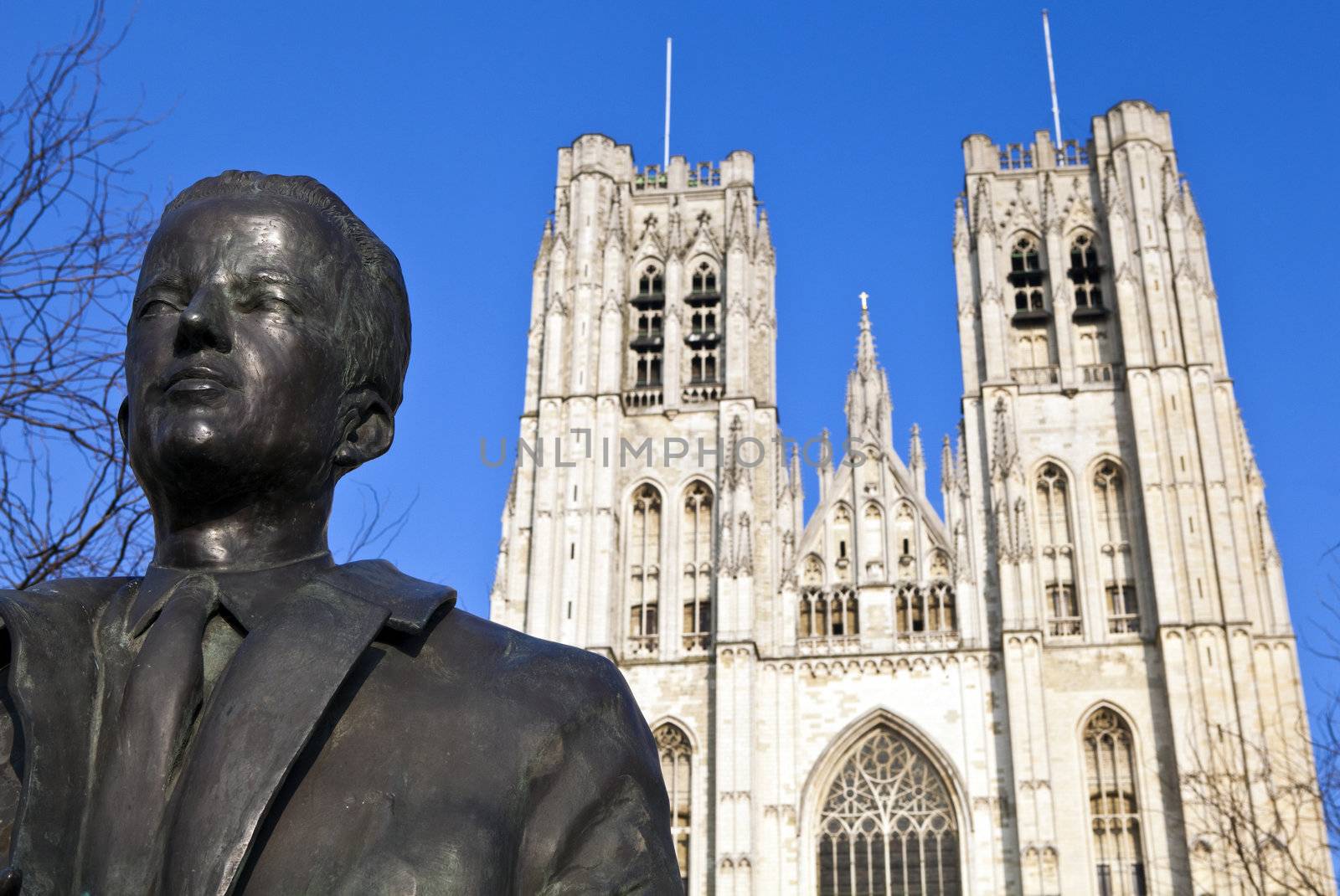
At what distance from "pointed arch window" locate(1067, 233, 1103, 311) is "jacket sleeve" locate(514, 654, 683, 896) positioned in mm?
26072

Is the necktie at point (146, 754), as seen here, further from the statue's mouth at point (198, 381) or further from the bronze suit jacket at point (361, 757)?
the statue's mouth at point (198, 381)

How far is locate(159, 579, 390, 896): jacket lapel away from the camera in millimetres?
1247

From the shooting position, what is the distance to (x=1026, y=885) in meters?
21.5

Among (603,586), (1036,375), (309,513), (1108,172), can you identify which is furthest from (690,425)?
(309,513)

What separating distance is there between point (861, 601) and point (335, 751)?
23835mm

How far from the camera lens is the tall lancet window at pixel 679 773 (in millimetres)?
23594

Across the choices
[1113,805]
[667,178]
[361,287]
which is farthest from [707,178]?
[361,287]

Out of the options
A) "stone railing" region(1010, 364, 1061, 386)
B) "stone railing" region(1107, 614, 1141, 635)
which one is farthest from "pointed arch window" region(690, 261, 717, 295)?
"stone railing" region(1107, 614, 1141, 635)

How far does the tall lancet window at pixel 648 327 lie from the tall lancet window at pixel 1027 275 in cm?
603

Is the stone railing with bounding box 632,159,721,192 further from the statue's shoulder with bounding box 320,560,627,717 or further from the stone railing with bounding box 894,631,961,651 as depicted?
the statue's shoulder with bounding box 320,560,627,717

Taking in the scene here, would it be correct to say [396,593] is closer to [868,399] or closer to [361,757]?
[361,757]

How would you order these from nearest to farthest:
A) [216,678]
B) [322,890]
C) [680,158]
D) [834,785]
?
[322,890] < [216,678] < [834,785] < [680,158]

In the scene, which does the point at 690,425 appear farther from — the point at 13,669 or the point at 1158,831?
the point at 13,669

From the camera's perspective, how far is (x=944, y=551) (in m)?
25.2
